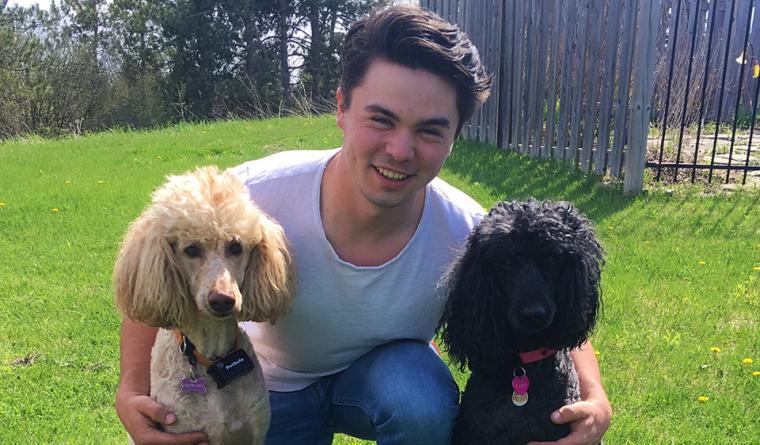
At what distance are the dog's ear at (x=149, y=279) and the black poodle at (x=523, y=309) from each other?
79 centimetres

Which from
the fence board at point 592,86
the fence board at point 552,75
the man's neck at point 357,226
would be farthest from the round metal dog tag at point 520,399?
the fence board at point 552,75

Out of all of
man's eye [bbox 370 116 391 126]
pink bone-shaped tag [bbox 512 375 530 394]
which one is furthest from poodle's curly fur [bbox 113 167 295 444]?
pink bone-shaped tag [bbox 512 375 530 394]

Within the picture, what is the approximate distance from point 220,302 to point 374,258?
1.84 ft

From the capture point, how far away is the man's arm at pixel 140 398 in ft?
5.88

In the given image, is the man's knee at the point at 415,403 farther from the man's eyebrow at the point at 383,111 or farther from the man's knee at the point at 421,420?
the man's eyebrow at the point at 383,111

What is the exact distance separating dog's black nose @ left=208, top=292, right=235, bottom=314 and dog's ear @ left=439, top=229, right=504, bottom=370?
2.21ft

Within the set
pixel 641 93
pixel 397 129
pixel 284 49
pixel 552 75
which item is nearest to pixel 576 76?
pixel 552 75

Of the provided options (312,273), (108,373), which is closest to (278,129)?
(108,373)

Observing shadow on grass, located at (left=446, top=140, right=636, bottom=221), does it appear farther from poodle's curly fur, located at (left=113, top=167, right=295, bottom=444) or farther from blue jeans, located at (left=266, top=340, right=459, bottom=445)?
poodle's curly fur, located at (left=113, top=167, right=295, bottom=444)

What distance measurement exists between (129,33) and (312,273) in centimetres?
1731

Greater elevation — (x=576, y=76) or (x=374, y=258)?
(x=576, y=76)

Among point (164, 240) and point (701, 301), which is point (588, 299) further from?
point (701, 301)

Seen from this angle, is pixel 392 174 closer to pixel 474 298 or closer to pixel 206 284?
pixel 474 298

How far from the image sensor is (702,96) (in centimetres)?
688
